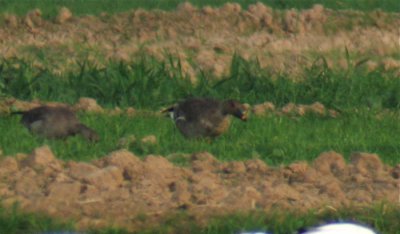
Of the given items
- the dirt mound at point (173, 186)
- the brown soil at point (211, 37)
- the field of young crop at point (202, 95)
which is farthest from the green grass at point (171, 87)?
the dirt mound at point (173, 186)

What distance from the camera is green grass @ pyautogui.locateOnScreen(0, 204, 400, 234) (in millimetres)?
7602

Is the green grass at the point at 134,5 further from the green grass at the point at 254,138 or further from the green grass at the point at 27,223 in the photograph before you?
the green grass at the point at 27,223

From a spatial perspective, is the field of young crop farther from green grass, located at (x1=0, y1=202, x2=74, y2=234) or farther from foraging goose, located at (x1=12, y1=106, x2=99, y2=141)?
foraging goose, located at (x1=12, y1=106, x2=99, y2=141)

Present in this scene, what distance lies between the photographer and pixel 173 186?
8.43m

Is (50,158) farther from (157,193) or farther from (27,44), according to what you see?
(27,44)

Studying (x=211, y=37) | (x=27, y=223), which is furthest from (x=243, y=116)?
(x=211, y=37)

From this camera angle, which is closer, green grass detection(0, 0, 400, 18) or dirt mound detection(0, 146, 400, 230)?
dirt mound detection(0, 146, 400, 230)

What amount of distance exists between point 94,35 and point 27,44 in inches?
40.0

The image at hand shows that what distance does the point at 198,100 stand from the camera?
11.5 m

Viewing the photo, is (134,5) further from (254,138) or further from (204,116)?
(254,138)

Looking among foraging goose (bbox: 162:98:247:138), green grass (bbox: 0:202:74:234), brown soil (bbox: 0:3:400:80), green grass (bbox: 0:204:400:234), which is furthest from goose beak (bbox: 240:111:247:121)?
green grass (bbox: 0:202:74:234)

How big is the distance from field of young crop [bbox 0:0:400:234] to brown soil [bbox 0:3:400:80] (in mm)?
28

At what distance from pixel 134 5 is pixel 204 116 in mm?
8211

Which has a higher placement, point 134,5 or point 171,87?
point 134,5
